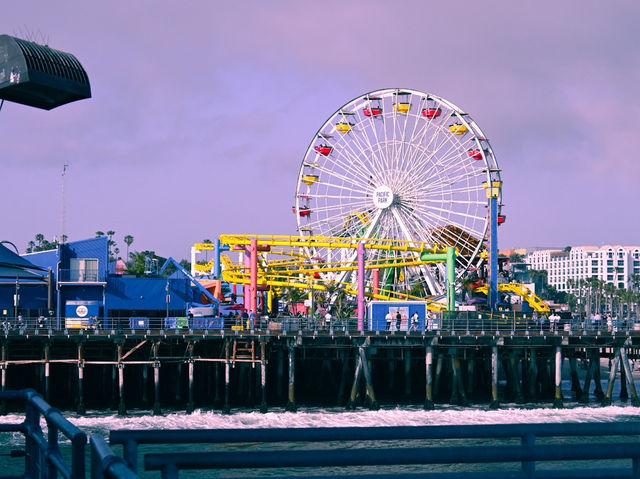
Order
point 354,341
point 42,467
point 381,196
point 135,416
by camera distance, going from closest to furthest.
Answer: point 42,467, point 135,416, point 354,341, point 381,196

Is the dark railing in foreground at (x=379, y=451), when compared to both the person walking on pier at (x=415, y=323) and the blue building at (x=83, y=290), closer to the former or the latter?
the person walking on pier at (x=415, y=323)

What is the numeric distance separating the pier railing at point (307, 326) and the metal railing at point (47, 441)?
154 feet

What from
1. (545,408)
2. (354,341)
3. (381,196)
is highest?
(381,196)

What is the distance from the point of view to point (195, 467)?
532 centimetres

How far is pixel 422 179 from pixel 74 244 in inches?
1226

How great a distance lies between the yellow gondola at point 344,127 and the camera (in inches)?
3337

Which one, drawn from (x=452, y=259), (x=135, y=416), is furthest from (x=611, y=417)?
(x=135, y=416)

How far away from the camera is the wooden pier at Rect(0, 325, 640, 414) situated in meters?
53.3

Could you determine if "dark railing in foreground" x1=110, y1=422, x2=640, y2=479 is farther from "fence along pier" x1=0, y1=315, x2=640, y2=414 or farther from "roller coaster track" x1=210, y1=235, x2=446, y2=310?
"roller coaster track" x1=210, y1=235, x2=446, y2=310

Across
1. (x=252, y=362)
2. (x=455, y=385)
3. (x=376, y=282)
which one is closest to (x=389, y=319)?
(x=455, y=385)

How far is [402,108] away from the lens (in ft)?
273

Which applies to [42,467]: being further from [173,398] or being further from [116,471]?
[173,398]

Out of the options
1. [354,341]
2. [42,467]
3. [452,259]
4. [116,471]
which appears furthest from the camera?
[452,259]

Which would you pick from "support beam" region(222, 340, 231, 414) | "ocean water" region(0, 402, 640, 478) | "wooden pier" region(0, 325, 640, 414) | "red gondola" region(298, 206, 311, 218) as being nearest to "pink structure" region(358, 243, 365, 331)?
"wooden pier" region(0, 325, 640, 414)
